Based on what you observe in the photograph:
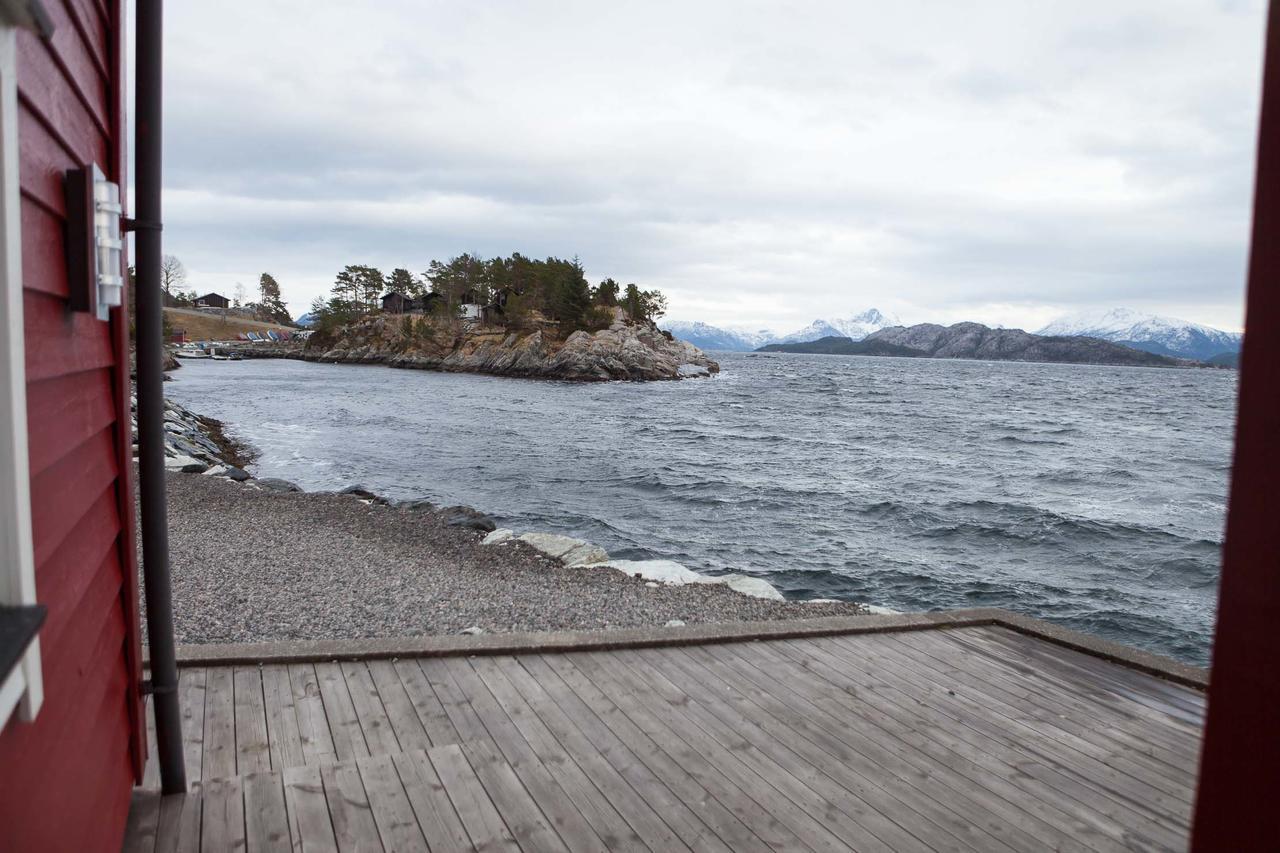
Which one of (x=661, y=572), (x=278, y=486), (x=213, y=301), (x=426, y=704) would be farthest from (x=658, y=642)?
(x=213, y=301)

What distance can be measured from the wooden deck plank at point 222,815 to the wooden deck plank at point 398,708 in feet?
2.23

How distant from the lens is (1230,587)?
0.80 m

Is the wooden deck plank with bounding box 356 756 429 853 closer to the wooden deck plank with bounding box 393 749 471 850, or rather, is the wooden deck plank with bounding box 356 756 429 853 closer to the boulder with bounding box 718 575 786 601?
the wooden deck plank with bounding box 393 749 471 850

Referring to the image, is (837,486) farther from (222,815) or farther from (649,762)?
(222,815)

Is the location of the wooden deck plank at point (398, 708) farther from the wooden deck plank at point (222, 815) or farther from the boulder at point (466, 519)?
the boulder at point (466, 519)

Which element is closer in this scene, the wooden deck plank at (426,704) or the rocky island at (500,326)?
the wooden deck plank at (426,704)

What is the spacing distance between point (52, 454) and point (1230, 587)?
2030 millimetres

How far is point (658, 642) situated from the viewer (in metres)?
4.82

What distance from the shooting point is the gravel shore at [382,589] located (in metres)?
6.73

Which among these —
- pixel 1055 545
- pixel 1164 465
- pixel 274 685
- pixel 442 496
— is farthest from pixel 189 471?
pixel 1164 465

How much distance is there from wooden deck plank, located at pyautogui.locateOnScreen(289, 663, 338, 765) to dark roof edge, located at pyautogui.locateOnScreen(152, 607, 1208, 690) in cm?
18

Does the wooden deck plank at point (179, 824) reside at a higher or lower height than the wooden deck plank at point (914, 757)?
higher

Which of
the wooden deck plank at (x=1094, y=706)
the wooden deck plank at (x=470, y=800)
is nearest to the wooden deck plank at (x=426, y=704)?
the wooden deck plank at (x=470, y=800)

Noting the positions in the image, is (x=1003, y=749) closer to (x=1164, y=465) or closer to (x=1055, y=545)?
(x=1055, y=545)
